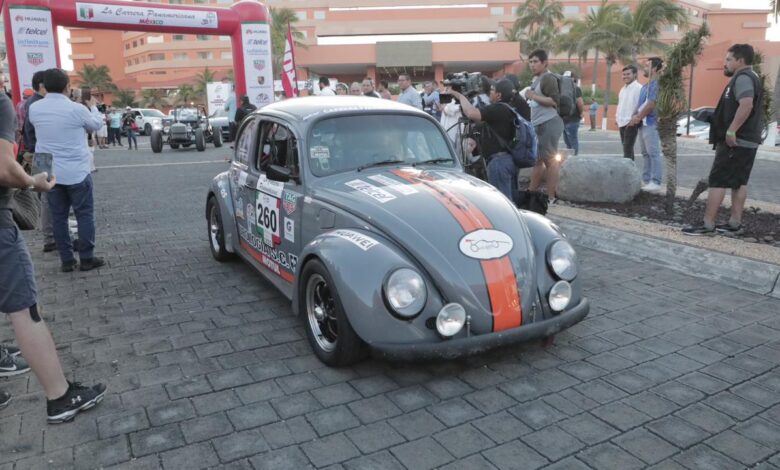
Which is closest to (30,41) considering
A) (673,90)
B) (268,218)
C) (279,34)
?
(268,218)

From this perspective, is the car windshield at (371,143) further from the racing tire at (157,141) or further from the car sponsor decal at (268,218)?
the racing tire at (157,141)

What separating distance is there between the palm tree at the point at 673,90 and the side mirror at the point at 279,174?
4.93m

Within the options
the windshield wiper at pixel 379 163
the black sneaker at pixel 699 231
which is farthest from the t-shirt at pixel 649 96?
the windshield wiper at pixel 379 163

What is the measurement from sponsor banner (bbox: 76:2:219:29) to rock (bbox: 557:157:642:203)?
12183 millimetres

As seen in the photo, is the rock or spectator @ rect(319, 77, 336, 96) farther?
spectator @ rect(319, 77, 336, 96)

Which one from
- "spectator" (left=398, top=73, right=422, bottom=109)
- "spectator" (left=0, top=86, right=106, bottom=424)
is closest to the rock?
"spectator" (left=398, top=73, right=422, bottom=109)

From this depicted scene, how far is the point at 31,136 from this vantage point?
5.68 metres

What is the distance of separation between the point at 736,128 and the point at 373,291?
14.0ft

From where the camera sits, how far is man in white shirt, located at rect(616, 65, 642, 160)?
8.73 meters

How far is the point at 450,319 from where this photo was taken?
3078 mm

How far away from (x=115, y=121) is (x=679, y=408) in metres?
24.5

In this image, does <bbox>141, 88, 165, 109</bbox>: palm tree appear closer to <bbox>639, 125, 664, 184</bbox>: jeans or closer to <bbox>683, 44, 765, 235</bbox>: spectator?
<bbox>639, 125, 664, 184</bbox>: jeans

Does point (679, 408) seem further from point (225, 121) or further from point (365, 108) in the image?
point (225, 121)

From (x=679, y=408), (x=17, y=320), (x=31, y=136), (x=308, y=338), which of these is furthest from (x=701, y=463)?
(x=31, y=136)
